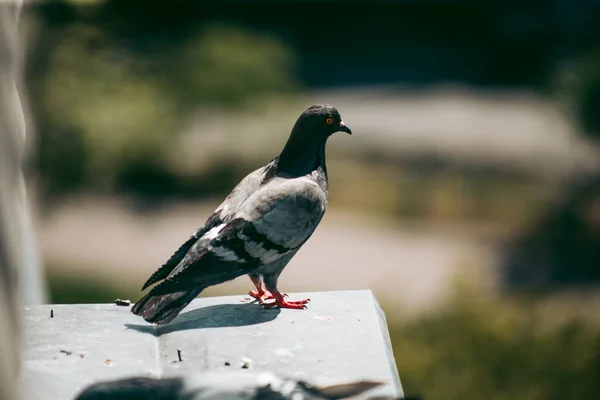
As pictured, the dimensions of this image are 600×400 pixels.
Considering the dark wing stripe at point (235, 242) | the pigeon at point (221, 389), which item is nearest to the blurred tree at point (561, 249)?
the dark wing stripe at point (235, 242)

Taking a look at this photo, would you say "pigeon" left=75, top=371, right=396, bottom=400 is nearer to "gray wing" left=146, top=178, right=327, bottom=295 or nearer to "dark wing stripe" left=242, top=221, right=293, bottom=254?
"gray wing" left=146, top=178, right=327, bottom=295

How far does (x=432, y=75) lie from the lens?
23.0 meters

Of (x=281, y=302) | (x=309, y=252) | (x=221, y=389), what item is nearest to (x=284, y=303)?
(x=281, y=302)

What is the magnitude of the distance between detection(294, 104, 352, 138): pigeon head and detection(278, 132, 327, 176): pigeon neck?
5 cm

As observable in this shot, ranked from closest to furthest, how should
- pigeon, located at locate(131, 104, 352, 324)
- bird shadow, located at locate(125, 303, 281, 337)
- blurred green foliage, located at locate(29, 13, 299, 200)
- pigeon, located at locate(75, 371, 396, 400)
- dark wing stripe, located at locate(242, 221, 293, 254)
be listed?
1. pigeon, located at locate(75, 371, 396, 400)
2. bird shadow, located at locate(125, 303, 281, 337)
3. pigeon, located at locate(131, 104, 352, 324)
4. dark wing stripe, located at locate(242, 221, 293, 254)
5. blurred green foliage, located at locate(29, 13, 299, 200)

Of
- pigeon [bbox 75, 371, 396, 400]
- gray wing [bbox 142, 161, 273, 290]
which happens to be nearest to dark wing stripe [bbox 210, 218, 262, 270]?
gray wing [bbox 142, 161, 273, 290]

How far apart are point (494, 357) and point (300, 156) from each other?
157 inches

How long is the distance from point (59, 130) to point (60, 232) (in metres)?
2.02

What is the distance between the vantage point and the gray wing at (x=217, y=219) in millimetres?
5129

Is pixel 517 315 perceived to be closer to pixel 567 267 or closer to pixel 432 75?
pixel 567 267

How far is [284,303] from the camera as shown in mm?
5031

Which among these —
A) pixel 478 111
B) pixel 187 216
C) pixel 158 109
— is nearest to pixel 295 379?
pixel 187 216

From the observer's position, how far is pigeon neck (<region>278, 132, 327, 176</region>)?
5.48 m

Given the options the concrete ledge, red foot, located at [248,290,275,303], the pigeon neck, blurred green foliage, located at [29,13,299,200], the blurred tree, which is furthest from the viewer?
blurred green foliage, located at [29,13,299,200]
